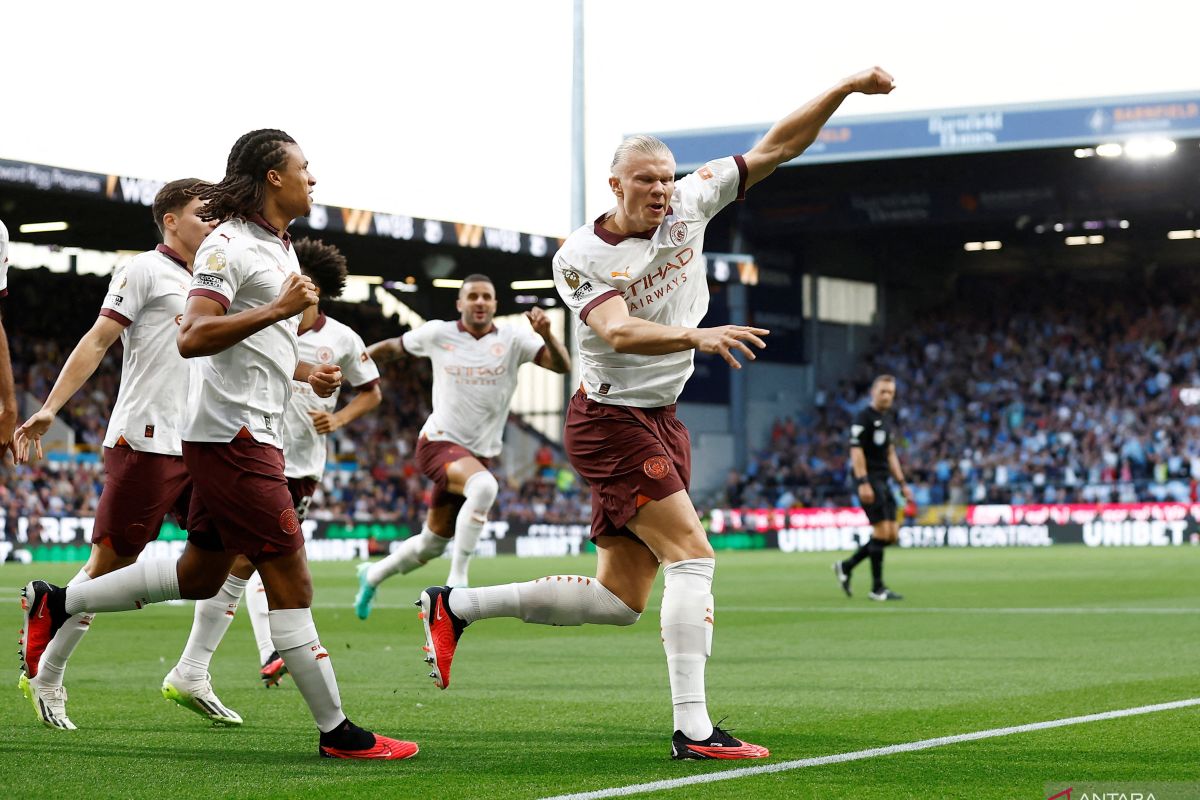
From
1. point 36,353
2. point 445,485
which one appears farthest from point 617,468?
→ point 36,353

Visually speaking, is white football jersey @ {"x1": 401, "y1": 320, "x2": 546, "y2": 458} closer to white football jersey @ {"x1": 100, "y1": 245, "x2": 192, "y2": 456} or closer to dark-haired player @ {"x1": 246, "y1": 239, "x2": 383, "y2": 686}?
dark-haired player @ {"x1": 246, "y1": 239, "x2": 383, "y2": 686}

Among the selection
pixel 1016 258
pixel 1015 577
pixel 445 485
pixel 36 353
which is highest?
pixel 1016 258

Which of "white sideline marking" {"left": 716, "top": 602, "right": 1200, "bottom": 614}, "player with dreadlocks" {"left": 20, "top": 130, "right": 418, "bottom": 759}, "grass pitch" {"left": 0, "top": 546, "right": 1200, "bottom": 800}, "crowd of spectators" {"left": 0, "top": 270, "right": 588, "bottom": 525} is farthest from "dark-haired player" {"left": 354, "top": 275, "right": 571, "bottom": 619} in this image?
"crowd of spectators" {"left": 0, "top": 270, "right": 588, "bottom": 525}

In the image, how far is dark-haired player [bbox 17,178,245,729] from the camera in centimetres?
679

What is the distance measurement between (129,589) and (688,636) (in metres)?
2.25

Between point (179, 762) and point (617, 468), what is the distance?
74.7 inches

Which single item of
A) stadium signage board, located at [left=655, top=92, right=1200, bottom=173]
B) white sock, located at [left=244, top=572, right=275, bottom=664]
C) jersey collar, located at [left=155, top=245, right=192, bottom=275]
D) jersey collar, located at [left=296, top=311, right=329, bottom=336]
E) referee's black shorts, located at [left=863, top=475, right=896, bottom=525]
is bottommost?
white sock, located at [left=244, top=572, right=275, bottom=664]

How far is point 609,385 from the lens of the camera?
6.23 meters

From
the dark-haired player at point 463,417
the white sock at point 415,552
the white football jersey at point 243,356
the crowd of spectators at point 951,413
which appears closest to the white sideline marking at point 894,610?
the dark-haired player at point 463,417

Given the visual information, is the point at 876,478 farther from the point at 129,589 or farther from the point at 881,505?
the point at 129,589

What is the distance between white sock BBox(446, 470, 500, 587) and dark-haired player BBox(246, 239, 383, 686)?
7.07 feet

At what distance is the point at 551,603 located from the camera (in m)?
6.43

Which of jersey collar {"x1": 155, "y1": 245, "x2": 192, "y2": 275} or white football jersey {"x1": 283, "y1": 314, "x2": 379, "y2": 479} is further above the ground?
jersey collar {"x1": 155, "y1": 245, "x2": 192, "y2": 275}

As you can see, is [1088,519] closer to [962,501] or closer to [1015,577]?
[962,501]
